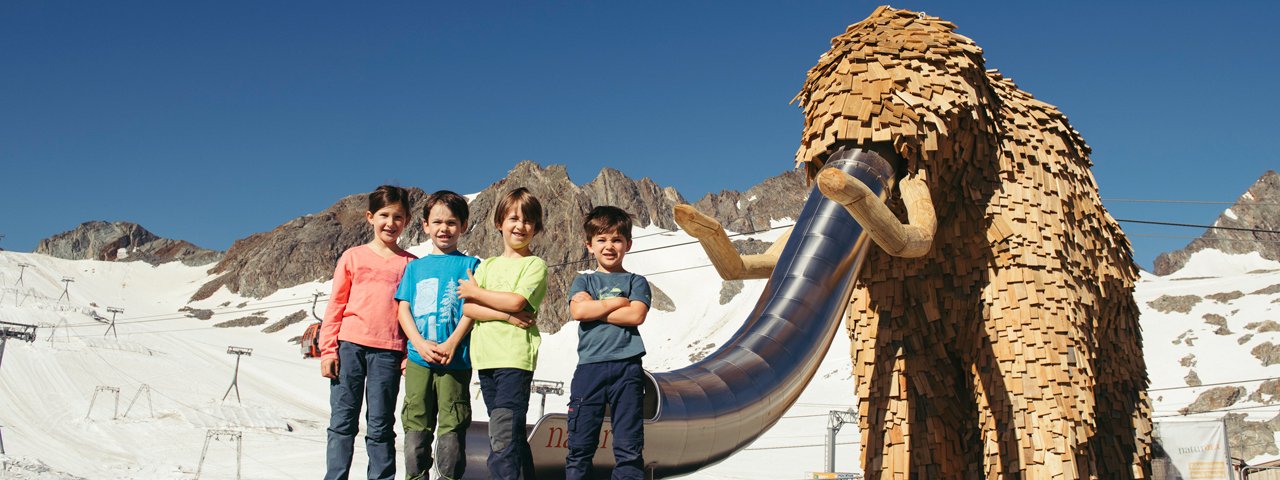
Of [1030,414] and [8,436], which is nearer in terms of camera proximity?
[1030,414]

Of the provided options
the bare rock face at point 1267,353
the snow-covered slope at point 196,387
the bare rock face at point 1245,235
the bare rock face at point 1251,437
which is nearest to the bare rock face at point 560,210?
the snow-covered slope at point 196,387

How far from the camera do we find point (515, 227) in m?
3.81

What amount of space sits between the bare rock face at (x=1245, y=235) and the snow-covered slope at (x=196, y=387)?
34.5 metres

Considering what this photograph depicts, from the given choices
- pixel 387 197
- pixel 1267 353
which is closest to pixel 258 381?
pixel 1267 353

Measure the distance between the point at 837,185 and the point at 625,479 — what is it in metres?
1.60

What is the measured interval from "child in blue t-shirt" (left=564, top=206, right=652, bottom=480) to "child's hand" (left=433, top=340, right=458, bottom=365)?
563 mm

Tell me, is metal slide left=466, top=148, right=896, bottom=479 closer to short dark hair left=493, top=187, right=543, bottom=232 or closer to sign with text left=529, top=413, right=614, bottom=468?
sign with text left=529, top=413, right=614, bottom=468

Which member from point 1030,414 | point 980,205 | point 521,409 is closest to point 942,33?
point 980,205

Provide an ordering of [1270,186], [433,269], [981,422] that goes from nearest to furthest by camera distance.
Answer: [433,269] → [981,422] → [1270,186]

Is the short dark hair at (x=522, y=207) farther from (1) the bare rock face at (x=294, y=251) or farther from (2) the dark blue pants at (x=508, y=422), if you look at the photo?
(1) the bare rock face at (x=294, y=251)

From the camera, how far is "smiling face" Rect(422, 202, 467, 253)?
404 cm

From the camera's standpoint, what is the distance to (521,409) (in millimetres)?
3482

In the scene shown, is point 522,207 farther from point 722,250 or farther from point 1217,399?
point 1217,399

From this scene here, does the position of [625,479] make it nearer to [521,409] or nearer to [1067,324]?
[521,409]
